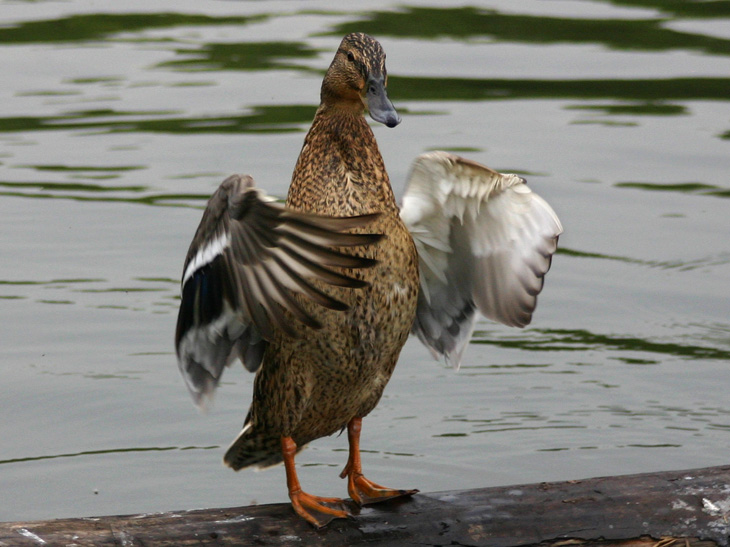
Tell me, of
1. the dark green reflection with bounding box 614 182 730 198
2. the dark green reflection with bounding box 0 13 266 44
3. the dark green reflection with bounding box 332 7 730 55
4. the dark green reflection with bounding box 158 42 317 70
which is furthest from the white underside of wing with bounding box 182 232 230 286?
the dark green reflection with bounding box 0 13 266 44

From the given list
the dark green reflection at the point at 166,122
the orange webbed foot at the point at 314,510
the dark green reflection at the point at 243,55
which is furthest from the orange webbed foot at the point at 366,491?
the dark green reflection at the point at 243,55

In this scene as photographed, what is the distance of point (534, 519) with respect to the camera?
3908 mm

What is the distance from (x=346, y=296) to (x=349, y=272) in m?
0.08

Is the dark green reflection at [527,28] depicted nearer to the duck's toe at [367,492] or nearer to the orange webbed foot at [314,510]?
the duck's toe at [367,492]

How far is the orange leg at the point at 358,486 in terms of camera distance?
4168 millimetres

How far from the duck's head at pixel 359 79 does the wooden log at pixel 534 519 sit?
1239 millimetres

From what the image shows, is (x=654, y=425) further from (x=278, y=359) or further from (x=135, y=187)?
(x=135, y=187)

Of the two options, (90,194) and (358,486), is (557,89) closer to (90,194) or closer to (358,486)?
(90,194)

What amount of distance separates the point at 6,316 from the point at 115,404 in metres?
1.34

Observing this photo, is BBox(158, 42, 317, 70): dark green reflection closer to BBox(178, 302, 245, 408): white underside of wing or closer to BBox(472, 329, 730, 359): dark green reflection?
BBox(472, 329, 730, 359): dark green reflection

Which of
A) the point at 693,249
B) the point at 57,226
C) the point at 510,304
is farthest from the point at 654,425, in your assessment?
the point at 57,226

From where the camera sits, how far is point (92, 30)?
13.1m

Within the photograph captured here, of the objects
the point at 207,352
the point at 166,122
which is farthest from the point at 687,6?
the point at 207,352

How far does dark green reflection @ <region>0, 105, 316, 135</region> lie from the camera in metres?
10.6
